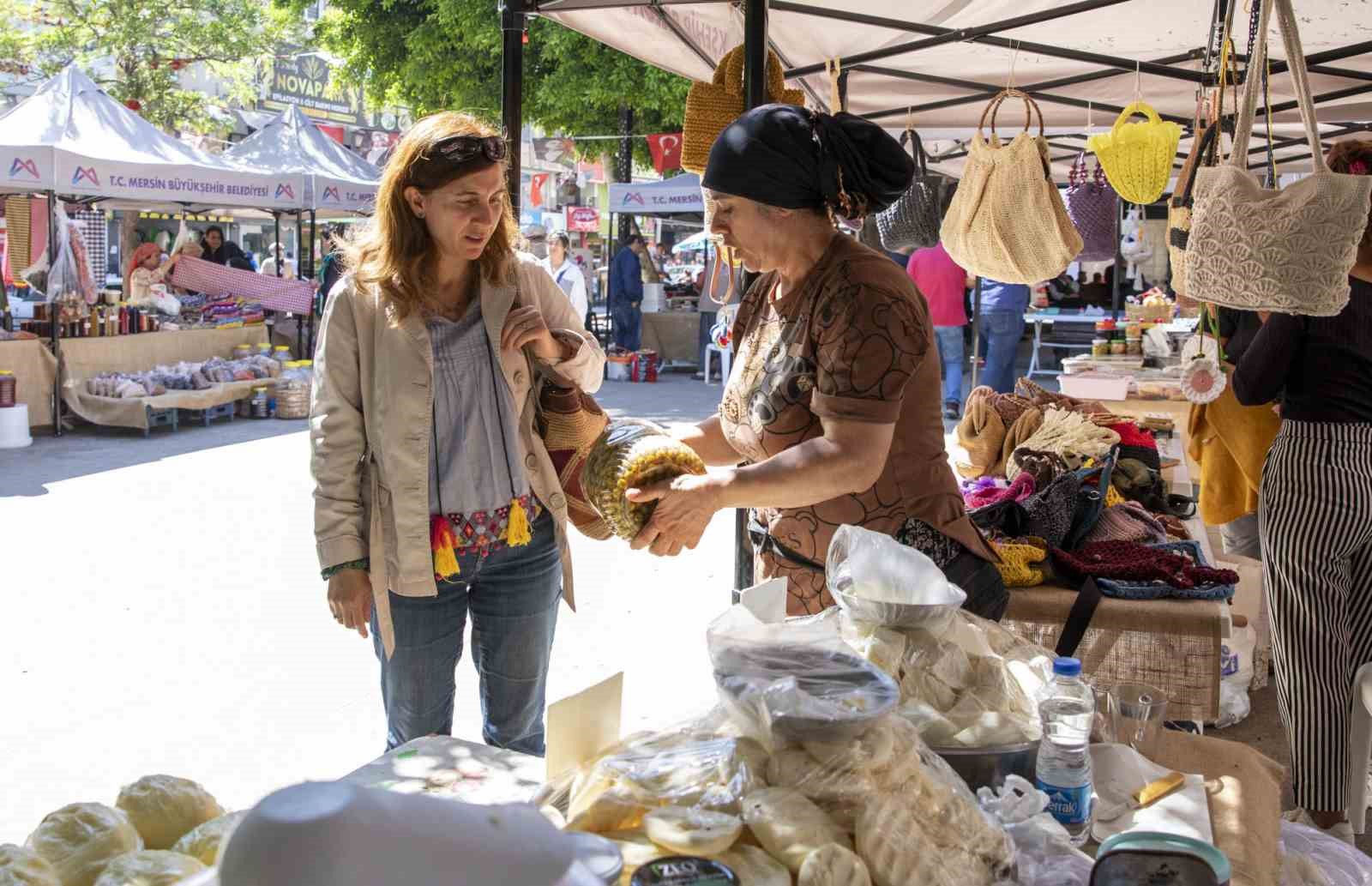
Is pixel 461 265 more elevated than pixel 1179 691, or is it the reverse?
pixel 461 265

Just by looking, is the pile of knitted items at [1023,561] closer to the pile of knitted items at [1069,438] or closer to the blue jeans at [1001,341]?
the pile of knitted items at [1069,438]

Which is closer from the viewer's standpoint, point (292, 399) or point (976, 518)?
point (976, 518)

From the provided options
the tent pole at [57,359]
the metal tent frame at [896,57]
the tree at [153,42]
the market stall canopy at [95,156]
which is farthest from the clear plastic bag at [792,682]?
the tree at [153,42]

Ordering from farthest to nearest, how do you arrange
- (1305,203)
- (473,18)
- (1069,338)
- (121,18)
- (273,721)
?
(121,18)
(473,18)
(1069,338)
(273,721)
(1305,203)

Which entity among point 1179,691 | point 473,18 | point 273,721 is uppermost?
point 473,18

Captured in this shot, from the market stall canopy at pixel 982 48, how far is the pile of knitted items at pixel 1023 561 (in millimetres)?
1946

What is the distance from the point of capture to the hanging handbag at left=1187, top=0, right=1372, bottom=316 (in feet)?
8.11

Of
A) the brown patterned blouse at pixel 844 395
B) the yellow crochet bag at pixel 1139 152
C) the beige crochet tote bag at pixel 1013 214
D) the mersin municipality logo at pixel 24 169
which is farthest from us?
the mersin municipality logo at pixel 24 169

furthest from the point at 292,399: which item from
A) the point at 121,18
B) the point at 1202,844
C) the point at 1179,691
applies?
the point at 121,18

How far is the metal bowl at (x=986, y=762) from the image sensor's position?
1614 mm

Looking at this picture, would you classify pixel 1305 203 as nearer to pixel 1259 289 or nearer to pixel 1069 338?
pixel 1259 289

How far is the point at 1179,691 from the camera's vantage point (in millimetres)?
3391

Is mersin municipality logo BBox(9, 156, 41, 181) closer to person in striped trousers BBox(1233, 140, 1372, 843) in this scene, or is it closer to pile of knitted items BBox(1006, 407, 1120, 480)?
pile of knitted items BBox(1006, 407, 1120, 480)

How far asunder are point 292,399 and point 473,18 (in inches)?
324
